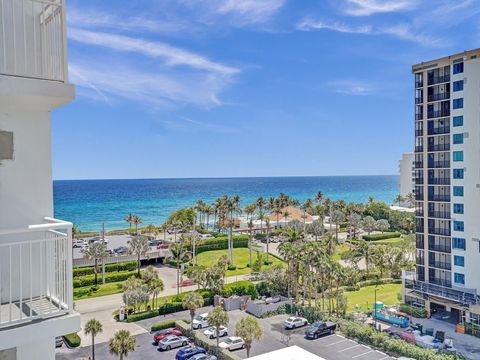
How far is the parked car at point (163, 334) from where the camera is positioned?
84.0 ft

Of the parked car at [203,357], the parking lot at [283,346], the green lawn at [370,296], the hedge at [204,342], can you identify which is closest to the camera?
the parked car at [203,357]

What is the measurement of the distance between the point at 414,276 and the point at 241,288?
13.8 metres

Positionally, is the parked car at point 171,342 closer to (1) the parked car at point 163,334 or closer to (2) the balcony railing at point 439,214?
(1) the parked car at point 163,334

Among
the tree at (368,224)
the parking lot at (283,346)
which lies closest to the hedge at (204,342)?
the parking lot at (283,346)

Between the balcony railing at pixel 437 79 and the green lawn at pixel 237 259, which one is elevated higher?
the balcony railing at pixel 437 79

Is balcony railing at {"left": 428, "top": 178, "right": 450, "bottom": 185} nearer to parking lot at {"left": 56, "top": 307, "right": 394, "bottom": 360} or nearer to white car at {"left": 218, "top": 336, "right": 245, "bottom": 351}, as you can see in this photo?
parking lot at {"left": 56, "top": 307, "right": 394, "bottom": 360}

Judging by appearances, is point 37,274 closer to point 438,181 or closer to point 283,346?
point 283,346

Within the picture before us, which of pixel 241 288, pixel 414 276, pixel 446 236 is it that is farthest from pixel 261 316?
pixel 446 236

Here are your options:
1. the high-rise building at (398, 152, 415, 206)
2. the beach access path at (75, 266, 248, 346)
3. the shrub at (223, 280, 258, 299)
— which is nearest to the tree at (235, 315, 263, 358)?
the beach access path at (75, 266, 248, 346)

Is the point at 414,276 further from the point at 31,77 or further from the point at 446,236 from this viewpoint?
the point at 31,77

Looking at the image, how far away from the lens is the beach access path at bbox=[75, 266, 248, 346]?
26.9 m

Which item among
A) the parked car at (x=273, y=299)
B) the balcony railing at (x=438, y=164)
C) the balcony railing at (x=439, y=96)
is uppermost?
the balcony railing at (x=439, y=96)

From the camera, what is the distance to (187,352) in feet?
76.5

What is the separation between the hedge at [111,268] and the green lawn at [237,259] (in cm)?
783
